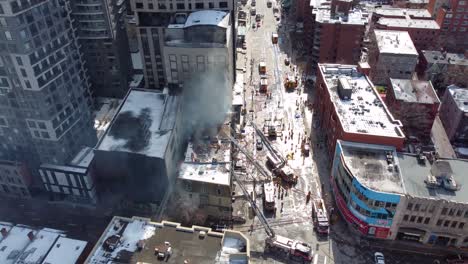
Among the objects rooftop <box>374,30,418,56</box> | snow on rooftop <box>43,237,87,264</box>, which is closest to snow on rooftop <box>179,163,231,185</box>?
snow on rooftop <box>43,237,87,264</box>

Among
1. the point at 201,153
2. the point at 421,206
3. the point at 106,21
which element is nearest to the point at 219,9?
the point at 106,21

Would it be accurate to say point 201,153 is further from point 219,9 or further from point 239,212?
point 219,9

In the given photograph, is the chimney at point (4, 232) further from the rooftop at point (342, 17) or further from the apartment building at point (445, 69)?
the apartment building at point (445, 69)

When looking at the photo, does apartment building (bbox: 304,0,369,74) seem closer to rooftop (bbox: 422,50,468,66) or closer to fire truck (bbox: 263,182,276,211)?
rooftop (bbox: 422,50,468,66)

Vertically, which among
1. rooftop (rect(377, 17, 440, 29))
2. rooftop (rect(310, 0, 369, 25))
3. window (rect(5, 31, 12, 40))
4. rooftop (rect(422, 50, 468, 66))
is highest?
window (rect(5, 31, 12, 40))

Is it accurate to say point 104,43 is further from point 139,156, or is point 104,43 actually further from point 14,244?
point 14,244

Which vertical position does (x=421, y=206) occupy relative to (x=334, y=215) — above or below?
above

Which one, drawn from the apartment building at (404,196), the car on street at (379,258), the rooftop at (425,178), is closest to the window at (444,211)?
the apartment building at (404,196)
